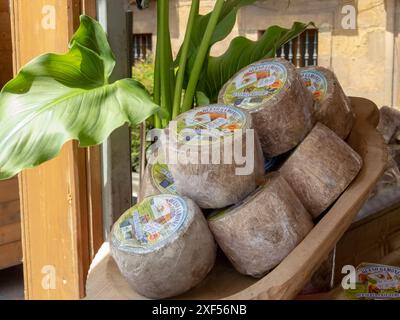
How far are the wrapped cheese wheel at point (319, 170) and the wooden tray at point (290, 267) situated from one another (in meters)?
0.03

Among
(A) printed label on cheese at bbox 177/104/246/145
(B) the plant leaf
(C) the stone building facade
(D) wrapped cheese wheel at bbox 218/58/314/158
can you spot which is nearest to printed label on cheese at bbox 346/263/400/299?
(D) wrapped cheese wheel at bbox 218/58/314/158

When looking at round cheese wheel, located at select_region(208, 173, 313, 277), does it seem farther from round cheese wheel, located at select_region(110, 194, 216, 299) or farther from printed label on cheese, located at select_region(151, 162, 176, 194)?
printed label on cheese, located at select_region(151, 162, 176, 194)

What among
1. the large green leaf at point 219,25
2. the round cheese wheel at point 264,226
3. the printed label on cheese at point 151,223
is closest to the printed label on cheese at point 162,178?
the printed label on cheese at point 151,223

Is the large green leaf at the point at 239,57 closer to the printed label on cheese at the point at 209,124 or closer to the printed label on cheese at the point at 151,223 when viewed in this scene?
the printed label on cheese at the point at 209,124

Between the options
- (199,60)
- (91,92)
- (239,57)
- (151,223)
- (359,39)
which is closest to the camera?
(151,223)

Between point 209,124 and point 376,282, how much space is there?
2.28ft

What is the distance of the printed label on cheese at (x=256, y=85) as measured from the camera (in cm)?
137

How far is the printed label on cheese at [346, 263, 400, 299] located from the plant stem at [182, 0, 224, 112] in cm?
63

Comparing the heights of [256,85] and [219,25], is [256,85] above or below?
below

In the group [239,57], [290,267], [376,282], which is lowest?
[376,282]

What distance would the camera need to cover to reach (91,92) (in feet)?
4.50

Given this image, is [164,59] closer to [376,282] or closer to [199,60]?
[199,60]

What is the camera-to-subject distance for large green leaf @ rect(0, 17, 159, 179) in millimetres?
1266

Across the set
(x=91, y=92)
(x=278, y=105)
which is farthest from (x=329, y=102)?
(x=91, y=92)
